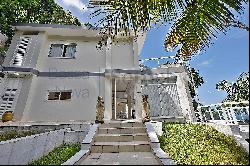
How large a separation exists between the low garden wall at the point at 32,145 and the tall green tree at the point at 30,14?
10054 millimetres

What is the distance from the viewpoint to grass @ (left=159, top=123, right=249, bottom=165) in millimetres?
5523

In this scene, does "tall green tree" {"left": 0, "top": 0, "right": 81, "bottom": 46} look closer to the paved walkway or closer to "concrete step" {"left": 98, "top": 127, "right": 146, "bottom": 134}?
"concrete step" {"left": 98, "top": 127, "right": 146, "bottom": 134}

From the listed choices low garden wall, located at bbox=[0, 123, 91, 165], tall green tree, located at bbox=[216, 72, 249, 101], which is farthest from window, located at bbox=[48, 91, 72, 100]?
tall green tree, located at bbox=[216, 72, 249, 101]

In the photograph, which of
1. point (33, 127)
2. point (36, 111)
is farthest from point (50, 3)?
point (33, 127)

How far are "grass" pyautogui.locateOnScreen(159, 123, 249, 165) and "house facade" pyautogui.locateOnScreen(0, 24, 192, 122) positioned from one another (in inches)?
210

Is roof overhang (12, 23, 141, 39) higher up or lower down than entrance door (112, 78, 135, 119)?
higher up

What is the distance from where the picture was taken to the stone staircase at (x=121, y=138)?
7.64 metres

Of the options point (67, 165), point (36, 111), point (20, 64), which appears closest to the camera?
point (67, 165)

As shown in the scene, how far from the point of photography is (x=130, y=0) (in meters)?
3.81

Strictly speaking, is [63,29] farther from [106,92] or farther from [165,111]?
[165,111]

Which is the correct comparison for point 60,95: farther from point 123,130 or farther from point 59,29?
point 123,130

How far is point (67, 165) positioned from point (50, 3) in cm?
2214

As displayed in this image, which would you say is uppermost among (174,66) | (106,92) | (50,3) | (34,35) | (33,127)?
(50,3)

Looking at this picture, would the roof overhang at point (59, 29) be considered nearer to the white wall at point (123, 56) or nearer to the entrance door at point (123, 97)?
the white wall at point (123, 56)
